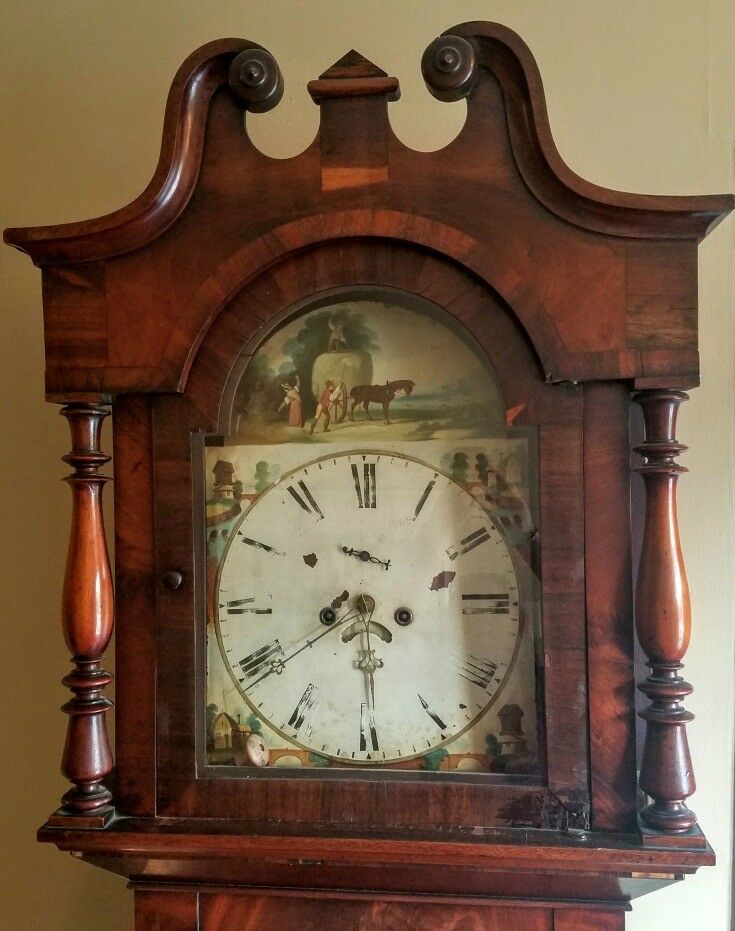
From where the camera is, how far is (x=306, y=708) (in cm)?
88

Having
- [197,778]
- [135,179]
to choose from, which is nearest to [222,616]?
[197,778]

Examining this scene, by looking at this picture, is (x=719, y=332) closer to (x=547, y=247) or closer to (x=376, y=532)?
(x=547, y=247)

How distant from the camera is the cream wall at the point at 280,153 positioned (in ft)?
3.55

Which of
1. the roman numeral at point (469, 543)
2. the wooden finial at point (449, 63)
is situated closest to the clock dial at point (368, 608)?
the roman numeral at point (469, 543)

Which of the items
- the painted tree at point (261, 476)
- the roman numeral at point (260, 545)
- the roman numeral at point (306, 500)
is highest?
the painted tree at point (261, 476)

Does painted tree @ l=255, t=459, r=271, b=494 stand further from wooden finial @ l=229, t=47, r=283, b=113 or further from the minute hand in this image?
wooden finial @ l=229, t=47, r=283, b=113

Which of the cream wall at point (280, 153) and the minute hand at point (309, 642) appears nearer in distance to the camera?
the minute hand at point (309, 642)

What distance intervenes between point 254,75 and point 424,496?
17.9 inches

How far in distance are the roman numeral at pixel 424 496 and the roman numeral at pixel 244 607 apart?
0.18m

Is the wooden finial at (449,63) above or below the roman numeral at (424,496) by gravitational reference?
above

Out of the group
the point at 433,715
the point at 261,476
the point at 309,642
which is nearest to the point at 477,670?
the point at 433,715

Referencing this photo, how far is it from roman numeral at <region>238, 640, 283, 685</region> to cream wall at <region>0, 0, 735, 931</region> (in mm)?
437

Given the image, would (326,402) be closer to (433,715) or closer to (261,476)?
(261,476)

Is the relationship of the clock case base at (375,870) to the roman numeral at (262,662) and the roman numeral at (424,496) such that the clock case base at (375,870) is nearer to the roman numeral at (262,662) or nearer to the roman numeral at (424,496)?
the roman numeral at (262,662)
